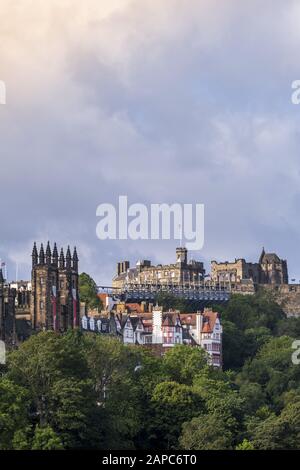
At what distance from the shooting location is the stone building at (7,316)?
550 feet

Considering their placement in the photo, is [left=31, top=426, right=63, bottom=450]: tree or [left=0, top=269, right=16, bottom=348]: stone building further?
[left=0, top=269, right=16, bottom=348]: stone building

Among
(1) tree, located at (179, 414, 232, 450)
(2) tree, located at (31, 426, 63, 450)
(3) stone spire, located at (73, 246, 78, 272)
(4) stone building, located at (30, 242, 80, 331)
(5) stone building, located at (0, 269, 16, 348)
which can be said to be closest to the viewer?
(2) tree, located at (31, 426, 63, 450)

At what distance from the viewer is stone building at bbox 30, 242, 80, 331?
17762 centimetres

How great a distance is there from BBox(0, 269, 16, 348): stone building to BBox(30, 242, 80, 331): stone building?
3438mm

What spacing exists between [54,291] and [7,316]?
30.2ft

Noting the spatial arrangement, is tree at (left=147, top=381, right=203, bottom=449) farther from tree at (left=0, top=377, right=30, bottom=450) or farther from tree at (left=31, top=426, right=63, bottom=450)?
tree at (left=31, top=426, right=63, bottom=450)

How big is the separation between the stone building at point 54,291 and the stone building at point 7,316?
3.44 m

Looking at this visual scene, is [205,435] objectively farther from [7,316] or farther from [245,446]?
[7,316]

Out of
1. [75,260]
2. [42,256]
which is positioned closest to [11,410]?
[42,256]

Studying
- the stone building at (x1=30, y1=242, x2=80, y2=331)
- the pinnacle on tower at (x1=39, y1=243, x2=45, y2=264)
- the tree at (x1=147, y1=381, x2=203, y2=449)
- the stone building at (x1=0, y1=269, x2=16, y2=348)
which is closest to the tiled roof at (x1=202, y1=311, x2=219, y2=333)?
the stone building at (x1=30, y1=242, x2=80, y2=331)

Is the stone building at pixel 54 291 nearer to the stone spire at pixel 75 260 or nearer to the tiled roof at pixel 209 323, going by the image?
the stone spire at pixel 75 260
